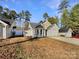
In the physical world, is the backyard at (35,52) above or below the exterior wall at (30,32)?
below

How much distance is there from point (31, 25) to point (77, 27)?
13257 mm

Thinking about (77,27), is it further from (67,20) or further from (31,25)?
(31,25)

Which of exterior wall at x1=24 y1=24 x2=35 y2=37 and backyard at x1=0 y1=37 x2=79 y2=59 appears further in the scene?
exterior wall at x1=24 y1=24 x2=35 y2=37

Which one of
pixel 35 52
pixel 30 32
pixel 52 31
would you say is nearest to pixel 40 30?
pixel 30 32

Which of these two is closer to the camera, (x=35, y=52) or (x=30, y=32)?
(x=35, y=52)

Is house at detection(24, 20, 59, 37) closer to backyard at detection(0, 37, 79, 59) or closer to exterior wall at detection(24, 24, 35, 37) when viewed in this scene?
exterior wall at detection(24, 24, 35, 37)

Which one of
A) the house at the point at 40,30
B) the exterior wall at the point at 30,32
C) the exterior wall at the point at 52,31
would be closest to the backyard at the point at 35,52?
the house at the point at 40,30

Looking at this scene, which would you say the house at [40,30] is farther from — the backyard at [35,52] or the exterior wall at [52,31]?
the backyard at [35,52]

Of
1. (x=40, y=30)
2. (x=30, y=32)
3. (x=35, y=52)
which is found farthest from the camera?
(x=30, y=32)

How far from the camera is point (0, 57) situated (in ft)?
39.4

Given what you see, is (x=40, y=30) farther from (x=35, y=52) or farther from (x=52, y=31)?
(x=35, y=52)

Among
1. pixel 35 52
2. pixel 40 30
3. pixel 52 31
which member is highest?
pixel 40 30

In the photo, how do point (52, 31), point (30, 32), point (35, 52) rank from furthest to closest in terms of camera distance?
point (52, 31), point (30, 32), point (35, 52)

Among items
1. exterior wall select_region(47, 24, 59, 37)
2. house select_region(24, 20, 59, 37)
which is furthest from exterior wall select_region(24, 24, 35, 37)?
exterior wall select_region(47, 24, 59, 37)
